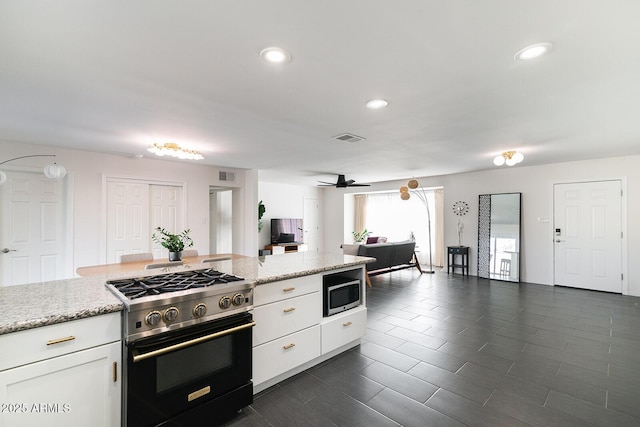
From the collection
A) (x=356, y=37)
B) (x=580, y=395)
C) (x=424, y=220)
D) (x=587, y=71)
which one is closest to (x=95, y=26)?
(x=356, y=37)

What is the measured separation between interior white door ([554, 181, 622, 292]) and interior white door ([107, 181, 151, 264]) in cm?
762

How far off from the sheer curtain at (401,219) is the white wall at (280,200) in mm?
1887

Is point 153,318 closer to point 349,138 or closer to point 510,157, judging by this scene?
point 349,138

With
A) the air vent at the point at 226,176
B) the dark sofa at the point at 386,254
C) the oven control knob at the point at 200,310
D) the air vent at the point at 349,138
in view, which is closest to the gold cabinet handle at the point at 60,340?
the oven control knob at the point at 200,310

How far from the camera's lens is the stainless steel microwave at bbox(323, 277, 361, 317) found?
8.53ft

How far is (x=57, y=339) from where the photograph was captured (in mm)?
1306

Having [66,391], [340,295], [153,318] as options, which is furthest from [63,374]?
[340,295]

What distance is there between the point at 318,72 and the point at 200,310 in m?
1.71

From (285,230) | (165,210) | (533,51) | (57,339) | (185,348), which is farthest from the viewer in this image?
(285,230)

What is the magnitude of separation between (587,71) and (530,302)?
12.0 feet

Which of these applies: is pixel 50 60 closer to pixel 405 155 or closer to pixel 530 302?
pixel 405 155

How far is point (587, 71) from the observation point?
1.98 m

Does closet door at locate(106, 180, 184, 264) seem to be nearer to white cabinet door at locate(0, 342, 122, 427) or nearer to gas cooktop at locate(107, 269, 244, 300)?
gas cooktop at locate(107, 269, 244, 300)

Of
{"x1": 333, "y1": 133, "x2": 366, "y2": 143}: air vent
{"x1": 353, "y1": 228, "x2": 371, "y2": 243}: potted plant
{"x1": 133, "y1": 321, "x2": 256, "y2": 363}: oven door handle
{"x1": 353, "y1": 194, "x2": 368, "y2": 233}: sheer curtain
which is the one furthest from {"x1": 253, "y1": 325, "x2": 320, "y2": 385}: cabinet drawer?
{"x1": 353, "y1": 194, "x2": 368, "y2": 233}: sheer curtain
